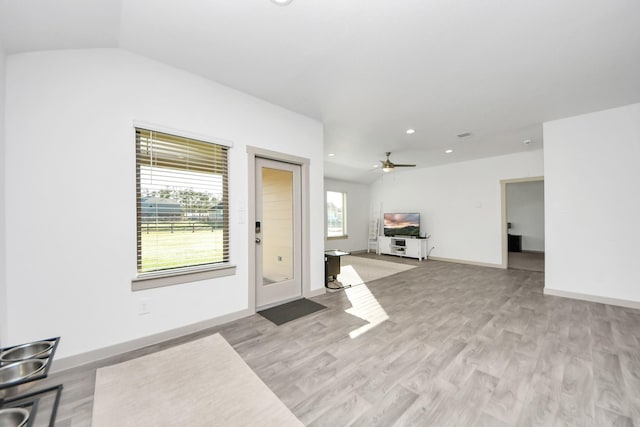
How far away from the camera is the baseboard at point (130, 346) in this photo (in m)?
2.06

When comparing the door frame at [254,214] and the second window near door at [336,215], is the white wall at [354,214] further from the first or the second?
the door frame at [254,214]

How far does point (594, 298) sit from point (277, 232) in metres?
4.83

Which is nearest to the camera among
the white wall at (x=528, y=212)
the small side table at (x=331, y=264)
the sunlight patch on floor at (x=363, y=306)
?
the sunlight patch on floor at (x=363, y=306)

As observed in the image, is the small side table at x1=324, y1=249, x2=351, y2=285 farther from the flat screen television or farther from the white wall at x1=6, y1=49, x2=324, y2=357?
the flat screen television

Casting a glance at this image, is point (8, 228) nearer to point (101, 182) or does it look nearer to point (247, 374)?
point (101, 182)

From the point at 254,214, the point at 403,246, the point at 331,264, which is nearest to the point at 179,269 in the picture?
the point at 254,214

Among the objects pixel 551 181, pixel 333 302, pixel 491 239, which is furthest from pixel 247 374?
pixel 491 239

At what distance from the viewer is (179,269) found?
8.67 feet

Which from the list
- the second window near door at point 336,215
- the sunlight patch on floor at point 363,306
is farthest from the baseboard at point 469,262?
the sunlight patch on floor at point 363,306

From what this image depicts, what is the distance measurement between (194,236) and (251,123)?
1584 millimetres

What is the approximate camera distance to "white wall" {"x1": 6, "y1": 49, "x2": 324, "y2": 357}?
75.9 inches

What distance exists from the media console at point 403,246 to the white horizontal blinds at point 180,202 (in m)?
5.98

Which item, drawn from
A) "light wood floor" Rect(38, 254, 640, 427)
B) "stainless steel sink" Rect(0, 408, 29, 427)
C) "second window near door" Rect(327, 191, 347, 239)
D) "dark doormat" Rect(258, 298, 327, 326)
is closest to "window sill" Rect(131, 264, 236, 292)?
"light wood floor" Rect(38, 254, 640, 427)

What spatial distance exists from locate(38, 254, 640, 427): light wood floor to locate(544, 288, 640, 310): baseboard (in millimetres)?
196
